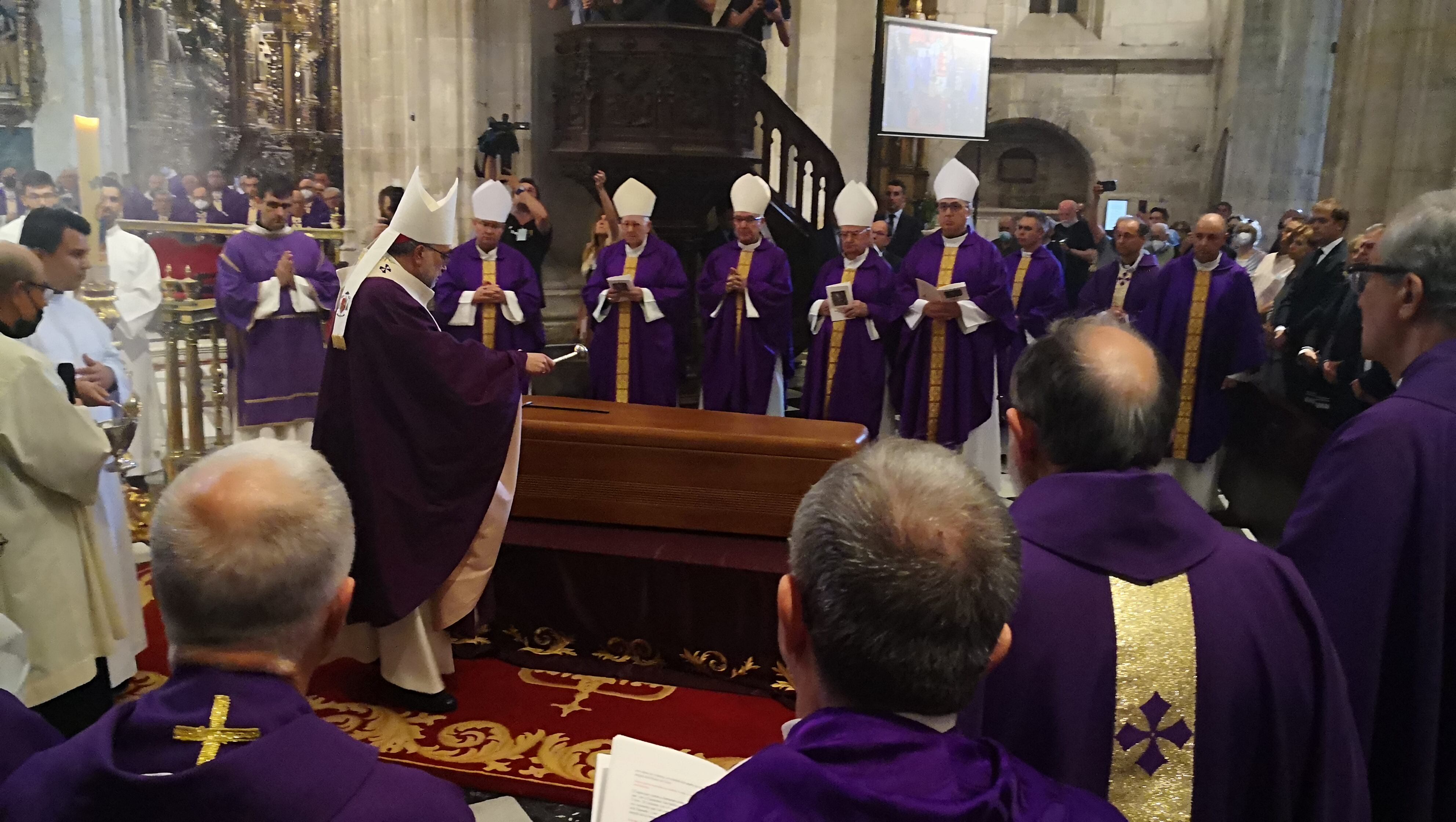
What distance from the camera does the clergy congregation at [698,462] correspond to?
110 centimetres

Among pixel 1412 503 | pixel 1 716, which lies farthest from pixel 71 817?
pixel 1412 503

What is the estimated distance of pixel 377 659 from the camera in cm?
358

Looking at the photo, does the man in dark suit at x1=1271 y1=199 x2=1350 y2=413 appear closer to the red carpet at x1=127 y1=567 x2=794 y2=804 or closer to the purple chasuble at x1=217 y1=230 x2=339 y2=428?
the red carpet at x1=127 y1=567 x2=794 y2=804

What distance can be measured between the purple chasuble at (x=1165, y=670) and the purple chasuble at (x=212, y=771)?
2.52 ft

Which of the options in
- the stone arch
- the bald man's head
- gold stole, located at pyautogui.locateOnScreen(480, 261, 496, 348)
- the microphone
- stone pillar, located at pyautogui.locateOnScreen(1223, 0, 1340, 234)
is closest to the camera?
the bald man's head

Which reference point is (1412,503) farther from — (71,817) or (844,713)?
(71,817)

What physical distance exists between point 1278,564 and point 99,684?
3.06m

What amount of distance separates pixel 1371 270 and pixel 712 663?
8.23 ft

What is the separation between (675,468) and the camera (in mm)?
3840

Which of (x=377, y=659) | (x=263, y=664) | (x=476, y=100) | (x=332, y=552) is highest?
(x=476, y=100)

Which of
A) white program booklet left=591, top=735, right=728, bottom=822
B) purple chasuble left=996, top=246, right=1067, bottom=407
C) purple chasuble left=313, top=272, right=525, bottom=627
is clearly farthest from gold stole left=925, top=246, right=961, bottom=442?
white program booklet left=591, top=735, right=728, bottom=822

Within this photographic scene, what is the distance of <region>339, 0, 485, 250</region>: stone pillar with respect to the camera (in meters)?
→ 7.31

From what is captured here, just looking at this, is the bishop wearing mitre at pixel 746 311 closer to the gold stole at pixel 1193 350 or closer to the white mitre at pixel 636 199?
the white mitre at pixel 636 199

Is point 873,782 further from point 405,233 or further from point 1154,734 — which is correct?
point 405,233
